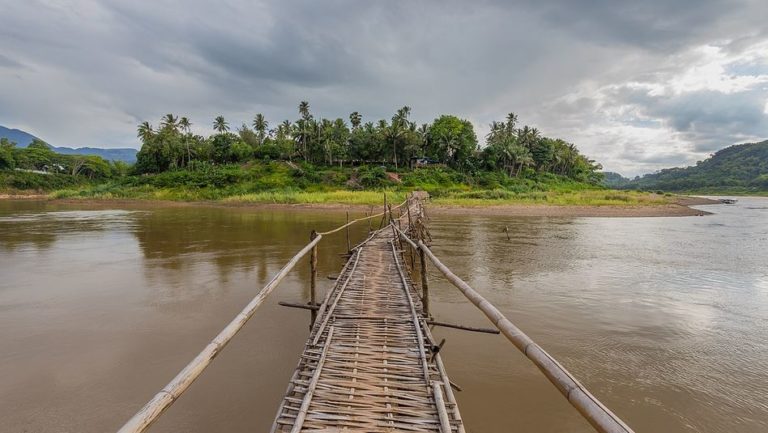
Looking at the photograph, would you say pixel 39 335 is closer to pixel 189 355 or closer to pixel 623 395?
pixel 189 355

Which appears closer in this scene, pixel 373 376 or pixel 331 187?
pixel 373 376

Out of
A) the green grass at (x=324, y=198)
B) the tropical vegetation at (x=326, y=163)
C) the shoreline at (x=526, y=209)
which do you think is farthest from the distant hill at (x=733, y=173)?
the green grass at (x=324, y=198)

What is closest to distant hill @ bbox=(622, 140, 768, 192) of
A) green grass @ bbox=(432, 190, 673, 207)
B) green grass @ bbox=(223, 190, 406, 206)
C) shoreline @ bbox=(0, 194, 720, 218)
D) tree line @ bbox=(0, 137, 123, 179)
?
green grass @ bbox=(432, 190, 673, 207)

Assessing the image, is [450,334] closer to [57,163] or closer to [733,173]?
[57,163]

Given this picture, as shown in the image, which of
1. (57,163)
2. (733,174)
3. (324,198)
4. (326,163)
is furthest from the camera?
(733,174)

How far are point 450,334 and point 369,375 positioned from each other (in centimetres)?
397

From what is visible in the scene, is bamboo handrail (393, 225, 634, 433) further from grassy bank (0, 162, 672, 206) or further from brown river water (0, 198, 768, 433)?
grassy bank (0, 162, 672, 206)

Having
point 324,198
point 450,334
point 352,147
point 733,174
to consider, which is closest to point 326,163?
point 352,147

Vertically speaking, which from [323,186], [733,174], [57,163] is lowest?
[323,186]

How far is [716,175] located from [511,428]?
16422 cm

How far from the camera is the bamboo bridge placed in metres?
2.53

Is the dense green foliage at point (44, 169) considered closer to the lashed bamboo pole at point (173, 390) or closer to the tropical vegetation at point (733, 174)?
the lashed bamboo pole at point (173, 390)

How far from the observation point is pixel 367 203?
1569 inches

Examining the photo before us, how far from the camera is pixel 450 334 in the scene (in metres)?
8.07
